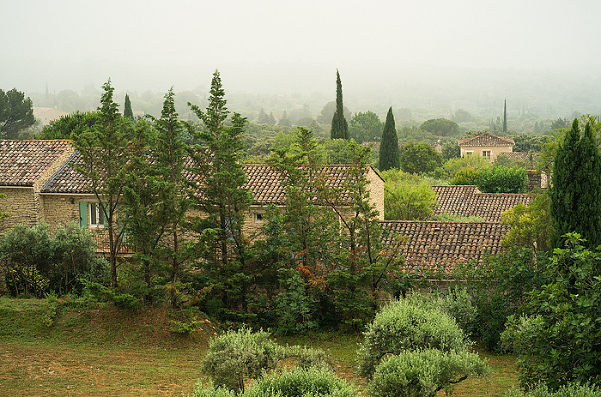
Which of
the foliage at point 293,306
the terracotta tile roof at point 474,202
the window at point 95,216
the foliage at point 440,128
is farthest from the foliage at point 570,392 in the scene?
the foliage at point 440,128

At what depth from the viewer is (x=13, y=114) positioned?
6850cm

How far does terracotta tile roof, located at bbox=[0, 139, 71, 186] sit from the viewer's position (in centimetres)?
2495

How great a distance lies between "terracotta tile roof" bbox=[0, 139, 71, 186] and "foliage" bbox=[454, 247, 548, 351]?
19.1 meters

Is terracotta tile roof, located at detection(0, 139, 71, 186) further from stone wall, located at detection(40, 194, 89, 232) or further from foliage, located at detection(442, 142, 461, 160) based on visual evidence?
foliage, located at detection(442, 142, 461, 160)

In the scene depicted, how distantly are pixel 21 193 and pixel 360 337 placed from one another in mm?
A: 16603

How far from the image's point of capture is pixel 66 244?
2248cm

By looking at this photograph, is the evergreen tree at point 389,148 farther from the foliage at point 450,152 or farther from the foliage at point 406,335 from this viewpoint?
the foliage at point 406,335

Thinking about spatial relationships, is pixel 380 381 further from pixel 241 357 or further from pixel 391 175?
pixel 391 175

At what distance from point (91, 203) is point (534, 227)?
61.8 ft

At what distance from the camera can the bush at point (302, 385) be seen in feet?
27.3

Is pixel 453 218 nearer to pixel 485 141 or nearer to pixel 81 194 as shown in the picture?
pixel 81 194

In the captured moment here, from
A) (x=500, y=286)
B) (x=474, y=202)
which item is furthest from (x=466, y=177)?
(x=500, y=286)

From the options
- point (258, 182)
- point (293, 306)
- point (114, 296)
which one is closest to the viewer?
point (114, 296)

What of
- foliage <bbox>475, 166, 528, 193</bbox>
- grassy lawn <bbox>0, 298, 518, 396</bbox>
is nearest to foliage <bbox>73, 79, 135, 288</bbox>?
grassy lawn <bbox>0, 298, 518, 396</bbox>
